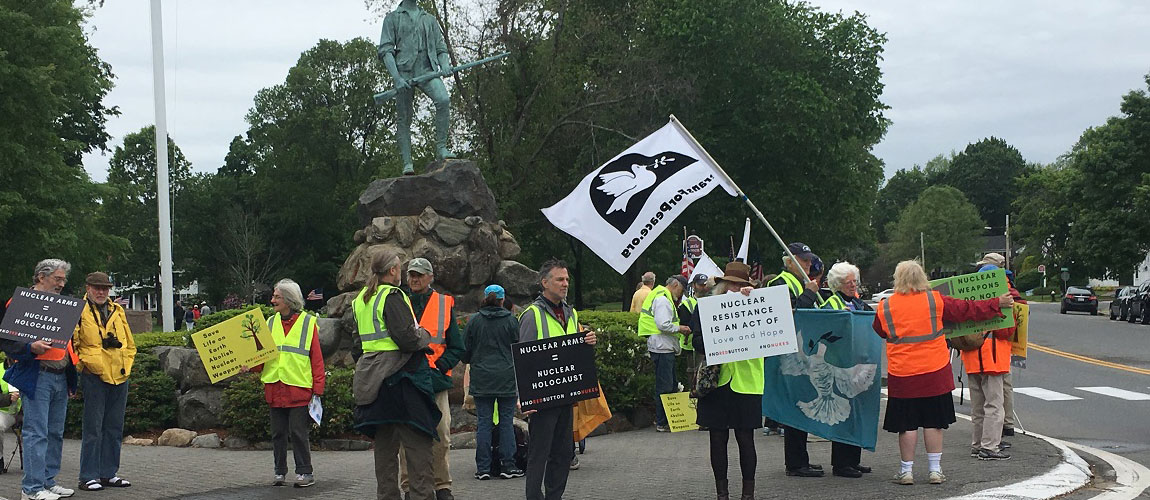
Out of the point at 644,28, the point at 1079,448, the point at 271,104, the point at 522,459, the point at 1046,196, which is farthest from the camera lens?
the point at 1046,196

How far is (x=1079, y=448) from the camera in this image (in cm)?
1135

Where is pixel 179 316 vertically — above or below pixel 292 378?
below

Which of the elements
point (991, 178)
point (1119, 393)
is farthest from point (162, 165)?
point (991, 178)

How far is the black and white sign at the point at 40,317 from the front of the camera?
8586 millimetres

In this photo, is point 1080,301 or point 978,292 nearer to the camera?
point 978,292

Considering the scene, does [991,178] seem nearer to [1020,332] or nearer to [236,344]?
[1020,332]

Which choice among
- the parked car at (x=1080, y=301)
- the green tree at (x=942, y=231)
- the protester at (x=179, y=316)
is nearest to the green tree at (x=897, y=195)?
the green tree at (x=942, y=231)

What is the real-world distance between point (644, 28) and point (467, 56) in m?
7.51

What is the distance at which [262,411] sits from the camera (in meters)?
12.4

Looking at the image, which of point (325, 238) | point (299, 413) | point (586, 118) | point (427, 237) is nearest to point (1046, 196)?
point (325, 238)

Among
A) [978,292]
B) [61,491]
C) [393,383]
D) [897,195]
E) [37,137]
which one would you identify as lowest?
[61,491]

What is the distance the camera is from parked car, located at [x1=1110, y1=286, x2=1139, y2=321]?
43.8 metres

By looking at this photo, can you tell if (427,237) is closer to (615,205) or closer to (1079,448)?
(615,205)

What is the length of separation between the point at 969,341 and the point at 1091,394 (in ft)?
28.3
